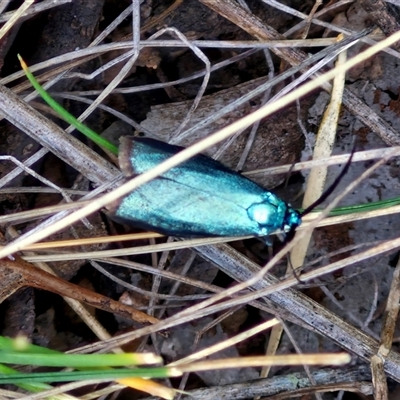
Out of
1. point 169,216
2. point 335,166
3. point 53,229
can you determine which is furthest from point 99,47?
point 335,166

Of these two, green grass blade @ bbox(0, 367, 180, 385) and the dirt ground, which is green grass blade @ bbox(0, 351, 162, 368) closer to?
green grass blade @ bbox(0, 367, 180, 385)

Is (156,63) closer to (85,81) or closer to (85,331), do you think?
(85,81)

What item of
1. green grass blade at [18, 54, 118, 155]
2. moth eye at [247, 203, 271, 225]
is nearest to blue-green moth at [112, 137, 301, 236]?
moth eye at [247, 203, 271, 225]

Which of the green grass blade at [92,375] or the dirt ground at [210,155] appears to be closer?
the green grass blade at [92,375]

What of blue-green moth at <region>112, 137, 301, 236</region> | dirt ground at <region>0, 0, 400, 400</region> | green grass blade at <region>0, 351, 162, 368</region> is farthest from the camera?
dirt ground at <region>0, 0, 400, 400</region>

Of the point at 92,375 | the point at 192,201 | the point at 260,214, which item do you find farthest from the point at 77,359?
the point at 260,214

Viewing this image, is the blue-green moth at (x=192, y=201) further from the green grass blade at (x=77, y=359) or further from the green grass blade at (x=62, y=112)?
the green grass blade at (x=77, y=359)

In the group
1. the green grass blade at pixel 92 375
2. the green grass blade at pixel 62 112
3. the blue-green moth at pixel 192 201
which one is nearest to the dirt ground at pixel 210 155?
the green grass blade at pixel 62 112

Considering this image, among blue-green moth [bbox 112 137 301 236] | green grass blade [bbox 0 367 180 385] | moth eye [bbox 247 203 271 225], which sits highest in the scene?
blue-green moth [bbox 112 137 301 236]
